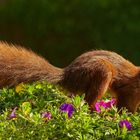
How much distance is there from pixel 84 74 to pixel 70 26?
796cm

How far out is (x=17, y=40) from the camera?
15273 mm

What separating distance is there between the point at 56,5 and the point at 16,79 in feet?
26.8

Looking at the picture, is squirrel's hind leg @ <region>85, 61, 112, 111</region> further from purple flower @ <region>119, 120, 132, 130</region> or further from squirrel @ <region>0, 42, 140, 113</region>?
purple flower @ <region>119, 120, 132, 130</region>

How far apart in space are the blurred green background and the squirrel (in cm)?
698

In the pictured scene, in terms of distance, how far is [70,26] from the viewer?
15.1 meters

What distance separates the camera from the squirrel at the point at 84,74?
23.3 ft

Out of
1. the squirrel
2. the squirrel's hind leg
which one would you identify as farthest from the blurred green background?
the squirrel's hind leg

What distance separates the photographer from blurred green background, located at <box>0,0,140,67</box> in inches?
579

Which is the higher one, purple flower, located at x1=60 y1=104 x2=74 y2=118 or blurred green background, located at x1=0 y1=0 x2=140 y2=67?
purple flower, located at x1=60 y1=104 x2=74 y2=118

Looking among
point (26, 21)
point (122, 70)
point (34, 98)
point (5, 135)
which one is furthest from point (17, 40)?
point (5, 135)

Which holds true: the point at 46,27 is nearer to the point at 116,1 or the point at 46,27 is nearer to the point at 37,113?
the point at 116,1

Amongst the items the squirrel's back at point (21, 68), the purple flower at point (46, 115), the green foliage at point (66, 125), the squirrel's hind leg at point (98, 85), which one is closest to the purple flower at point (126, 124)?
the green foliage at point (66, 125)

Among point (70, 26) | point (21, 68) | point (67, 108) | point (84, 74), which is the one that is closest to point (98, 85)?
point (84, 74)

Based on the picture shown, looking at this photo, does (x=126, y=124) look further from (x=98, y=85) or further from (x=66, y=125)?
(x=98, y=85)
